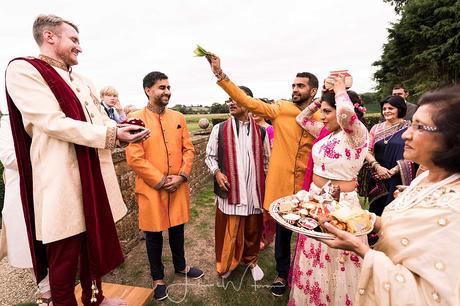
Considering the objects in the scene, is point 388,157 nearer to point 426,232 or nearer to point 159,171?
point 426,232

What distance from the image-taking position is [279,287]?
3.12 meters

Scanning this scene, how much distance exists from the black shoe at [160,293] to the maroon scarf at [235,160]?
124 cm

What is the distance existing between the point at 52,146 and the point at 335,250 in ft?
7.73

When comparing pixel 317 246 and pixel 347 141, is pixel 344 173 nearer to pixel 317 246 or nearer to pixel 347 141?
pixel 347 141

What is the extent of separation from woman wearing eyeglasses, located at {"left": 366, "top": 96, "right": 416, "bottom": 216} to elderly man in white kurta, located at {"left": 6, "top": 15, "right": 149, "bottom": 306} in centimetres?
343

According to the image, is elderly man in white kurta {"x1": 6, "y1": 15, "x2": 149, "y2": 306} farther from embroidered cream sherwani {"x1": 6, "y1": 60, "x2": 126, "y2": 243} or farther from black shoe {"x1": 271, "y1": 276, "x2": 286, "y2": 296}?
black shoe {"x1": 271, "y1": 276, "x2": 286, "y2": 296}

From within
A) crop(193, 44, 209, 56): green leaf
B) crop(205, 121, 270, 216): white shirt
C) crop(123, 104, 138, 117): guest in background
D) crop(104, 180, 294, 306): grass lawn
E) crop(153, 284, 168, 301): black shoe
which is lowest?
crop(104, 180, 294, 306): grass lawn

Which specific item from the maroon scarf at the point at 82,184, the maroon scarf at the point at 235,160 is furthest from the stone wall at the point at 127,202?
the maroon scarf at the point at 82,184

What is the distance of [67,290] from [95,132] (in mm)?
1145

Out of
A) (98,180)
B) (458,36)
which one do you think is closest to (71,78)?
(98,180)

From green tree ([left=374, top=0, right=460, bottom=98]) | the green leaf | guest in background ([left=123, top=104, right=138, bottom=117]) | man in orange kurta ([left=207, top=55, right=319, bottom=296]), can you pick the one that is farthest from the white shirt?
green tree ([left=374, top=0, right=460, bottom=98])

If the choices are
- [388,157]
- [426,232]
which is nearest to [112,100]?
[388,157]

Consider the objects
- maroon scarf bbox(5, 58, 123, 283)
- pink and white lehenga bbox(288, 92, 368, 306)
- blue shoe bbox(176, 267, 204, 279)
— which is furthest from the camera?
blue shoe bbox(176, 267, 204, 279)

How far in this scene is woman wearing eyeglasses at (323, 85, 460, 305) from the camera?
118 centimetres
